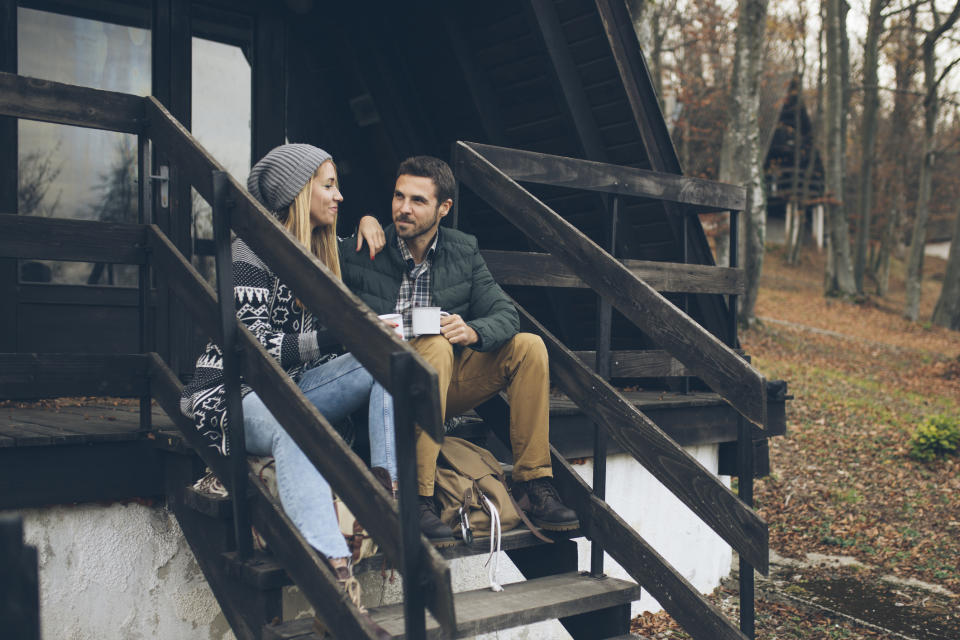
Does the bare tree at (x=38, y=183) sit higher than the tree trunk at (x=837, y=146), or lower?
lower

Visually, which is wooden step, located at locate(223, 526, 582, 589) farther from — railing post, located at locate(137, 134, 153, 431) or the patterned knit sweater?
railing post, located at locate(137, 134, 153, 431)

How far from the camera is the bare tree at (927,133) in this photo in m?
19.0

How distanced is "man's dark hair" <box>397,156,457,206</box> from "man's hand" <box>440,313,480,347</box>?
0.60 meters

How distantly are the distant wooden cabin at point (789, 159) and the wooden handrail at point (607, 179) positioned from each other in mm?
23428

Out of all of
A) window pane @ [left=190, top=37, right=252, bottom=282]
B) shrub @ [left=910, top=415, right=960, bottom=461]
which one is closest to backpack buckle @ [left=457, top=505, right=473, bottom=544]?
window pane @ [left=190, top=37, right=252, bottom=282]

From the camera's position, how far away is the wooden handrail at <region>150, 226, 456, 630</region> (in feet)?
6.96

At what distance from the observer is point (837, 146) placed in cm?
2133

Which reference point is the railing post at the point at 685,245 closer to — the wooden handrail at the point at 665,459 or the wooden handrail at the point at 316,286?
the wooden handrail at the point at 665,459

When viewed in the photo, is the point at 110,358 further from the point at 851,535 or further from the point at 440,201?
the point at 851,535

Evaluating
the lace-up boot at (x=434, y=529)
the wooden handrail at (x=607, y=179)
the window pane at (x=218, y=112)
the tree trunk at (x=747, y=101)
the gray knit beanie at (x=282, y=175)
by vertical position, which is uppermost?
the tree trunk at (x=747, y=101)

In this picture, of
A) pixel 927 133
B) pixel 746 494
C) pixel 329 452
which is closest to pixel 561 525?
pixel 746 494

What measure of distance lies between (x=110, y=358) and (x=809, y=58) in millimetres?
30970

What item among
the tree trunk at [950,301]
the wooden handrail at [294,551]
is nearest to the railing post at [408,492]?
the wooden handrail at [294,551]

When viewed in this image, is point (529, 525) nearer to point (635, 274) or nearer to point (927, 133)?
point (635, 274)
